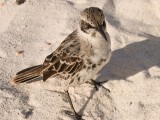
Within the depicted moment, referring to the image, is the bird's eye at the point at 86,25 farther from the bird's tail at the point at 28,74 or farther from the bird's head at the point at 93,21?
the bird's tail at the point at 28,74

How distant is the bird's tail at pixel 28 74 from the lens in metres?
5.36

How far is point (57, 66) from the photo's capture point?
203 inches

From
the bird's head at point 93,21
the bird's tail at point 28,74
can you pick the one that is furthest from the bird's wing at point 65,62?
the bird's head at point 93,21

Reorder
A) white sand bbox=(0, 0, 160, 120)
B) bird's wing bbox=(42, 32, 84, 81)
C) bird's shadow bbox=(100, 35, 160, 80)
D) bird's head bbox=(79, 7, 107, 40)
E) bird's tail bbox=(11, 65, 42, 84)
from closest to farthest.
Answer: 1. bird's head bbox=(79, 7, 107, 40)
2. bird's wing bbox=(42, 32, 84, 81)
3. white sand bbox=(0, 0, 160, 120)
4. bird's tail bbox=(11, 65, 42, 84)
5. bird's shadow bbox=(100, 35, 160, 80)

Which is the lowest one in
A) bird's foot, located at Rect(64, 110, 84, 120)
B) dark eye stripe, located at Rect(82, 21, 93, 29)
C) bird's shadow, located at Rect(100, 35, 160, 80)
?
bird's foot, located at Rect(64, 110, 84, 120)

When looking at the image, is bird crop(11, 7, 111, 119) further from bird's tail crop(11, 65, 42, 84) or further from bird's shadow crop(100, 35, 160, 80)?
bird's shadow crop(100, 35, 160, 80)

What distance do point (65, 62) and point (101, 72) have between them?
2.46ft

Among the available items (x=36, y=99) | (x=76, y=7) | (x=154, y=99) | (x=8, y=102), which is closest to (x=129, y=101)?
(x=154, y=99)

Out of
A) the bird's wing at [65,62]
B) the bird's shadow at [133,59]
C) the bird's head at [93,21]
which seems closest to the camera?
the bird's head at [93,21]

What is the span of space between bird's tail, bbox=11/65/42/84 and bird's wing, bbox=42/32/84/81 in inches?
5.7

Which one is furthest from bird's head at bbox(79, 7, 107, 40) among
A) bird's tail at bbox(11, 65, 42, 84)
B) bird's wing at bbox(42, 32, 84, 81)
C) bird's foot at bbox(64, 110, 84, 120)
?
bird's foot at bbox(64, 110, 84, 120)

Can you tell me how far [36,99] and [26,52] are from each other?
0.92 meters

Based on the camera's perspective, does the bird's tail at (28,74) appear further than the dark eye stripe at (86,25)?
Yes

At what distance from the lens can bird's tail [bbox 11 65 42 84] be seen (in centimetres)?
536
